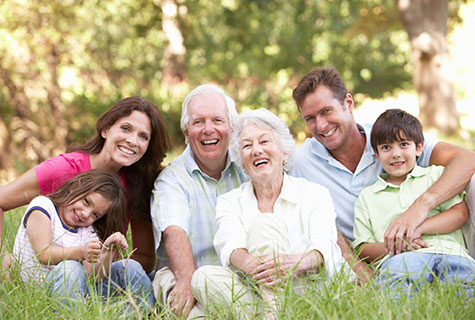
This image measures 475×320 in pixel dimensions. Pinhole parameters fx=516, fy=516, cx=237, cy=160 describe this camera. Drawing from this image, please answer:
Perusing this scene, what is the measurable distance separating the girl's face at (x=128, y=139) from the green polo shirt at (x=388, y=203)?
4.92ft

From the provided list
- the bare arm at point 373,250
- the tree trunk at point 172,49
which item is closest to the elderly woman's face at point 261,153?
the bare arm at point 373,250

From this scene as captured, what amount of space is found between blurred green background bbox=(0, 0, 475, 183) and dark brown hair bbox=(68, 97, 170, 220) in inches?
223

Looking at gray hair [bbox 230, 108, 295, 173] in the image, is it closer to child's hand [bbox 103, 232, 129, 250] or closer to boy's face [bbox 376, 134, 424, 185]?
boy's face [bbox 376, 134, 424, 185]

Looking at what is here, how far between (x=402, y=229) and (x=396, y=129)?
66 centimetres

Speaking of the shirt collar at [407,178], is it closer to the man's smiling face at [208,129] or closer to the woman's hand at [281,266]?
the woman's hand at [281,266]

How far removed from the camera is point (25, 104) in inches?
384

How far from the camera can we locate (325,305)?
91.4 inches

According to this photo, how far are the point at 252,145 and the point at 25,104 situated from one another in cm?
784

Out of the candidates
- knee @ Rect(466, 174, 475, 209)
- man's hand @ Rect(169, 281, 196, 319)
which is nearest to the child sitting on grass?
man's hand @ Rect(169, 281, 196, 319)

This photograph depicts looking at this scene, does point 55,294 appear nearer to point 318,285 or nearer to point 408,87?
point 318,285

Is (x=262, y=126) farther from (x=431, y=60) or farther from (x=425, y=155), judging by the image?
(x=431, y=60)

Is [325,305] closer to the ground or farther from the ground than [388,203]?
closer to the ground

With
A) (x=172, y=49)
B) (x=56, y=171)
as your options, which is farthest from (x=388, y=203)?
(x=172, y=49)

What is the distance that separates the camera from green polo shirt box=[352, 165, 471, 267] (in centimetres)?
315
